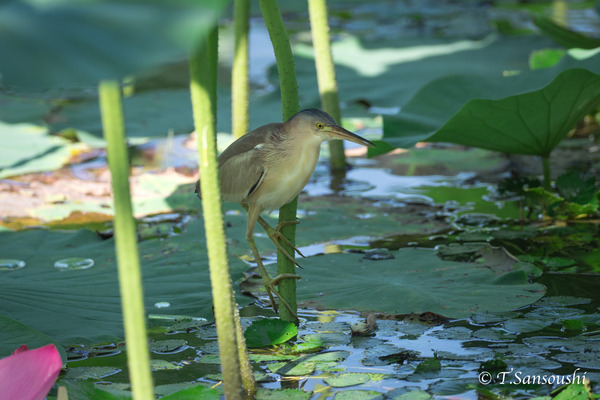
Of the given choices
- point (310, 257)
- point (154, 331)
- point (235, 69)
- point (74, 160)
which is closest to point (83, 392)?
point (154, 331)

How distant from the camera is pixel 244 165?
190 centimetres

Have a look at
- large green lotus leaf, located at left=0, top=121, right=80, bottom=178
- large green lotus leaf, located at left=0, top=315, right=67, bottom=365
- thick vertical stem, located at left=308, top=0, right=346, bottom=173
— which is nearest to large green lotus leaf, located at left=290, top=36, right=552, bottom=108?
thick vertical stem, located at left=308, top=0, right=346, bottom=173

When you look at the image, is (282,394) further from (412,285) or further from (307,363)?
(412,285)

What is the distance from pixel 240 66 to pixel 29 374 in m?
2.29

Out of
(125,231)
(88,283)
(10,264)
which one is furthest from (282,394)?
(10,264)

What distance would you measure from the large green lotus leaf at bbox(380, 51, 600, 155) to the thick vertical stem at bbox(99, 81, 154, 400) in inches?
68.7

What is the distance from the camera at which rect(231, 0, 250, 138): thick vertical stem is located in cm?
332

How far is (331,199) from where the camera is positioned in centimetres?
339

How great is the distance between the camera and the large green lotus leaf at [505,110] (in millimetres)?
2539

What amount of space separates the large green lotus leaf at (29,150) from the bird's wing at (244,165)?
2.21 metres

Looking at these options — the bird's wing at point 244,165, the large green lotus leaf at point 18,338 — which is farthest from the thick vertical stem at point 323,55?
the large green lotus leaf at point 18,338

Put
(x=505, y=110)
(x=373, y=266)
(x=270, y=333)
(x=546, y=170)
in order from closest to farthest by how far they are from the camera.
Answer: (x=270, y=333), (x=373, y=266), (x=505, y=110), (x=546, y=170)

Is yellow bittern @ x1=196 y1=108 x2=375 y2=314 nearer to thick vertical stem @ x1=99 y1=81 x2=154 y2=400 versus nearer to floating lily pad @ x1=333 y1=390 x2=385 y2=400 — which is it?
floating lily pad @ x1=333 y1=390 x2=385 y2=400

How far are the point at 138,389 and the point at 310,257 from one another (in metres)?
1.55
